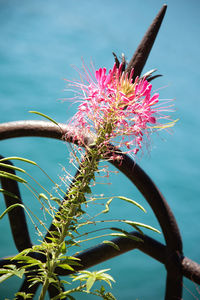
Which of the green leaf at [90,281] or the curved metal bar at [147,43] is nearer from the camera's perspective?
the green leaf at [90,281]

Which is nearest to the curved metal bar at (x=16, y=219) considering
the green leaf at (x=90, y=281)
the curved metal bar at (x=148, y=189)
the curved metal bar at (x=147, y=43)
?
the curved metal bar at (x=148, y=189)

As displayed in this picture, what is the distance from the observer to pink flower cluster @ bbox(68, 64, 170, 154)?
0.56 metres

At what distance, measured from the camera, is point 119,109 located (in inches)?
21.9

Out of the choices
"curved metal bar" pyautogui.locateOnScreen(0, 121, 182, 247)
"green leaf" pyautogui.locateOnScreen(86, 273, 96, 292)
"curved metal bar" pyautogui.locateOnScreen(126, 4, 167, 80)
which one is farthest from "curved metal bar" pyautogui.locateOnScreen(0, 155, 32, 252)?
"green leaf" pyautogui.locateOnScreen(86, 273, 96, 292)

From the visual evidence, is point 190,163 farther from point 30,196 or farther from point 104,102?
point 104,102

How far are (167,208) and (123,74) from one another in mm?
662

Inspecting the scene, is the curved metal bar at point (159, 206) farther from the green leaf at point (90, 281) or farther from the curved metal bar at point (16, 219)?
the green leaf at point (90, 281)

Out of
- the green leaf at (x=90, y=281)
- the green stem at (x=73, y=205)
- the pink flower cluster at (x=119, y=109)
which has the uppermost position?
the pink flower cluster at (x=119, y=109)

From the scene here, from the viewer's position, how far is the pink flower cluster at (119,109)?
559 millimetres

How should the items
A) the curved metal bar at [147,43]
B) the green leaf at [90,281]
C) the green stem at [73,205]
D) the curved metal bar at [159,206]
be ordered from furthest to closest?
the curved metal bar at [159,206] < the curved metal bar at [147,43] < the green stem at [73,205] < the green leaf at [90,281]

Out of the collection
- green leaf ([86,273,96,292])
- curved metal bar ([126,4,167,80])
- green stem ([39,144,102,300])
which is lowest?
green leaf ([86,273,96,292])

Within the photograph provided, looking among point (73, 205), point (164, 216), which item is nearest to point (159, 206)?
point (164, 216)

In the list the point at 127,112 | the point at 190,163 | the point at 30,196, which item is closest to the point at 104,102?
the point at 127,112

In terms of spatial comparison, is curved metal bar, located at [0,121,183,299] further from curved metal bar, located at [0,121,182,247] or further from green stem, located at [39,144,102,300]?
green stem, located at [39,144,102,300]
